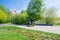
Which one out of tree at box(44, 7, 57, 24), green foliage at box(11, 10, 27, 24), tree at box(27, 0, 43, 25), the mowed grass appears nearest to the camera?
the mowed grass

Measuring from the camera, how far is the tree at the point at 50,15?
29.0 metres

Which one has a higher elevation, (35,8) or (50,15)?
(35,8)

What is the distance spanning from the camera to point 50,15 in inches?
1163

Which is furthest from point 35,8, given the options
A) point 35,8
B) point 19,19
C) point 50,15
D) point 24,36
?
point 24,36

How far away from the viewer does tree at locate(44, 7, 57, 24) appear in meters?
29.0

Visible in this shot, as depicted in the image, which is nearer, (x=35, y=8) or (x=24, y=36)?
(x=24, y=36)

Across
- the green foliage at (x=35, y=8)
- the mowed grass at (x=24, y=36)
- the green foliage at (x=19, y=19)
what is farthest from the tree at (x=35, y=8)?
the mowed grass at (x=24, y=36)

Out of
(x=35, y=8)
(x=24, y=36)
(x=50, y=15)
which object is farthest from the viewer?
(x=50, y=15)

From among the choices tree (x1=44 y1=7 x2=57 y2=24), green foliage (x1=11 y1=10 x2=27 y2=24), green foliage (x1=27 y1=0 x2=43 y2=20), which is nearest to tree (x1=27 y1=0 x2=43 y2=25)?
green foliage (x1=27 y1=0 x2=43 y2=20)

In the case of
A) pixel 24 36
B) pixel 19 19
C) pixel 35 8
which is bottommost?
pixel 24 36

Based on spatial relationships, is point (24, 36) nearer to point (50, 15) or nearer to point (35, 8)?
point (35, 8)

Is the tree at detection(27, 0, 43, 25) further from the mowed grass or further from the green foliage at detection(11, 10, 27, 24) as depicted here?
the mowed grass

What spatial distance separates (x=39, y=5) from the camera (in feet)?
87.8

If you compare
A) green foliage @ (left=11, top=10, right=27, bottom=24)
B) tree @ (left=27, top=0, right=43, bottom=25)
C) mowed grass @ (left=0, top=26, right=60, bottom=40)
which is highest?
tree @ (left=27, top=0, right=43, bottom=25)
